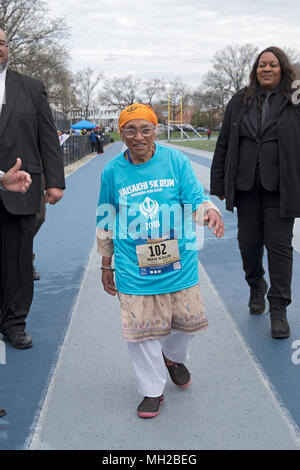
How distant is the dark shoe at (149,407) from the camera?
128 inches

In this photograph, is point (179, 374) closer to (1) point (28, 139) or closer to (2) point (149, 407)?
(2) point (149, 407)

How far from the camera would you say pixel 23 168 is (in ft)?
13.8

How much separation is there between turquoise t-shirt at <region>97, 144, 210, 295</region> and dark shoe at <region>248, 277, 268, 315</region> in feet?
5.88

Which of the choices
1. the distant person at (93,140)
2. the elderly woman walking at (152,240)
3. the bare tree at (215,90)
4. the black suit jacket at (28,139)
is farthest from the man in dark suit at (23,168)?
the bare tree at (215,90)

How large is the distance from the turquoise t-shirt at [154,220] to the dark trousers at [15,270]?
1280mm

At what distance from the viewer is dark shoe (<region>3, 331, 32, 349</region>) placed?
4.36 metres

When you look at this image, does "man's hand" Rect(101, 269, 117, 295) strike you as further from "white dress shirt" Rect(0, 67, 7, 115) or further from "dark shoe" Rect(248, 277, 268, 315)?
"dark shoe" Rect(248, 277, 268, 315)

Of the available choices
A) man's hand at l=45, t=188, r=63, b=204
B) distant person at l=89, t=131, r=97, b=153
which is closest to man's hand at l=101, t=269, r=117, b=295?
man's hand at l=45, t=188, r=63, b=204

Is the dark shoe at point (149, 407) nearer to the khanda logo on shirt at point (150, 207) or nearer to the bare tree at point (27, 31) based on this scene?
the khanda logo on shirt at point (150, 207)

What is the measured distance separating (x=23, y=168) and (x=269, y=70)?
189 centimetres

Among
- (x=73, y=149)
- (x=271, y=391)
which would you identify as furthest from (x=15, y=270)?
(x=73, y=149)

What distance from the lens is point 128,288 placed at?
10.7 feet
